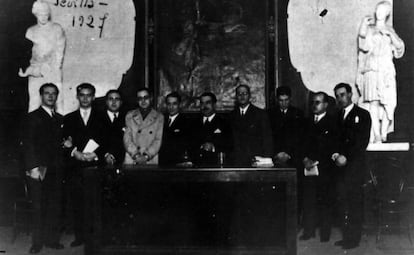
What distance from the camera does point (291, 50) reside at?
5992 mm

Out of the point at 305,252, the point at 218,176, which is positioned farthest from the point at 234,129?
the point at 305,252

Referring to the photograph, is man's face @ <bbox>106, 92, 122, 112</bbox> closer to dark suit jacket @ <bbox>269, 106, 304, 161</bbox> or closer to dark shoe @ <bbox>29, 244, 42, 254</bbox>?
dark shoe @ <bbox>29, 244, 42, 254</bbox>

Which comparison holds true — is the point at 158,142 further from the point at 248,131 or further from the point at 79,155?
the point at 248,131

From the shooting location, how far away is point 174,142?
4895 millimetres

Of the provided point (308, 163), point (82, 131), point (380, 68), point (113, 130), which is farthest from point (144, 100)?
point (380, 68)

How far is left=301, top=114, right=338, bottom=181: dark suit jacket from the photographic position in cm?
502

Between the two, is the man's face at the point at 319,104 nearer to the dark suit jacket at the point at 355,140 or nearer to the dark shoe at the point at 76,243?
the dark suit jacket at the point at 355,140

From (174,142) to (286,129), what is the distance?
1125 millimetres

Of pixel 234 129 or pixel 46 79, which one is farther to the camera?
pixel 46 79

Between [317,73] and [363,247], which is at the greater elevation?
[317,73]

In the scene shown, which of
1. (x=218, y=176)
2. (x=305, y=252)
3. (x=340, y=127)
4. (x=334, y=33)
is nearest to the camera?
(x=218, y=176)

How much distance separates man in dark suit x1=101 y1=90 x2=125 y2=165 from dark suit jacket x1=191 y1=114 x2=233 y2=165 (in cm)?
66

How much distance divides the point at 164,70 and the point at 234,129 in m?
1.46

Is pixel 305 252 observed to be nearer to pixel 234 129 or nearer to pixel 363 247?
pixel 363 247
